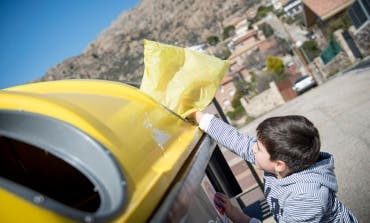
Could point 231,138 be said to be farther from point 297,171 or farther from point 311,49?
point 311,49

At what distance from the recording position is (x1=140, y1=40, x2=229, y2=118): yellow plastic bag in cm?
248

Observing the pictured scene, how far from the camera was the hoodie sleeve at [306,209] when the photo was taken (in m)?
1.88

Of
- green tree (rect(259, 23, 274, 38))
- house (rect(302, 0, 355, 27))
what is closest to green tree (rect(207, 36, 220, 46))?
green tree (rect(259, 23, 274, 38))

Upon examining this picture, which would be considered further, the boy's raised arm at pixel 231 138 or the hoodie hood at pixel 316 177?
the boy's raised arm at pixel 231 138

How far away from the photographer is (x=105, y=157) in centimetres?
145

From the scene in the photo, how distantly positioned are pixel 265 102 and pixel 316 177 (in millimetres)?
29453

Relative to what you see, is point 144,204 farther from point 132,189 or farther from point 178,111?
point 178,111

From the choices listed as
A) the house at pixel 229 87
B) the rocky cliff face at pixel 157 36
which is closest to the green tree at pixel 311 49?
the house at pixel 229 87

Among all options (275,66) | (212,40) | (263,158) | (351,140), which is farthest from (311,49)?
(212,40)

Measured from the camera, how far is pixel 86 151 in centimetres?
145

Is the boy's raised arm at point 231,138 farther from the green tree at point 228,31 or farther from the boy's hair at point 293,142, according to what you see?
the green tree at point 228,31

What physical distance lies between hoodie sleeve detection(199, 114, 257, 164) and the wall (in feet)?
91.8

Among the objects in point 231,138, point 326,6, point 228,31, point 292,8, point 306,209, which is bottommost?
point 306,209

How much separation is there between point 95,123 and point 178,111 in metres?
0.89
